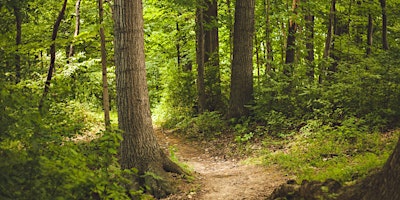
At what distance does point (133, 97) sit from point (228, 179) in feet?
9.46

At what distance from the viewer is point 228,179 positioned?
28.0 ft

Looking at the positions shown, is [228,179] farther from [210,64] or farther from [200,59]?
[210,64]

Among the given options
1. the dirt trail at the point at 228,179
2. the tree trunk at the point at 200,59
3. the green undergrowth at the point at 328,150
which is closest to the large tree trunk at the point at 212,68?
the tree trunk at the point at 200,59

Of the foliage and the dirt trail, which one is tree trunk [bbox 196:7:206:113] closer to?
the dirt trail

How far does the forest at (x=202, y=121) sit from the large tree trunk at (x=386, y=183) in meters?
0.02

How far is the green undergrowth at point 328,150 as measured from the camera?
678 centimetres

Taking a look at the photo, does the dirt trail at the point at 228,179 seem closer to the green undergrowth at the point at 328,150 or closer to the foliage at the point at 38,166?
the green undergrowth at the point at 328,150

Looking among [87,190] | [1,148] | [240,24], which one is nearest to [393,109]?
[240,24]

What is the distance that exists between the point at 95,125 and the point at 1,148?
11161mm

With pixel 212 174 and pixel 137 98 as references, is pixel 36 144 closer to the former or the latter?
pixel 137 98

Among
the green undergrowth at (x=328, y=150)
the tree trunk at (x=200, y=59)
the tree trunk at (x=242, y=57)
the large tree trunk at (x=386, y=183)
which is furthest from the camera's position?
the tree trunk at (x=200, y=59)

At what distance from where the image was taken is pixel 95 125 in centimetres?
1468

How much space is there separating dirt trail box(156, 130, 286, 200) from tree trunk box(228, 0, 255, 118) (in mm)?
2187

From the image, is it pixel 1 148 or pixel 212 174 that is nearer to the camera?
pixel 1 148
